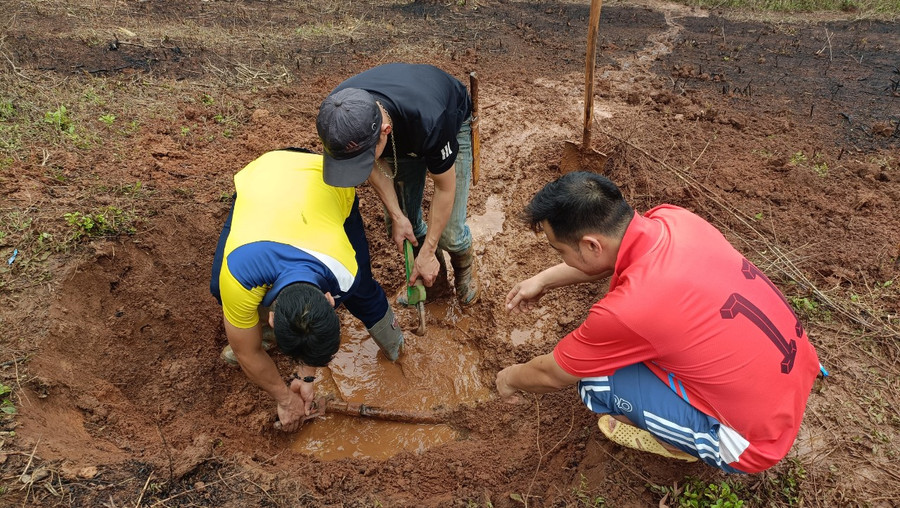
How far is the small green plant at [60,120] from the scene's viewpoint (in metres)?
3.84

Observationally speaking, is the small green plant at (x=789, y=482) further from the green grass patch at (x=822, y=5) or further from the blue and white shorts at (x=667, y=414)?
the green grass patch at (x=822, y=5)

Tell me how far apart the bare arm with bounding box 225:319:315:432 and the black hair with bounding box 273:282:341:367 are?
365mm

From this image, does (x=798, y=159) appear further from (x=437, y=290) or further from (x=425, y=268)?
(x=425, y=268)

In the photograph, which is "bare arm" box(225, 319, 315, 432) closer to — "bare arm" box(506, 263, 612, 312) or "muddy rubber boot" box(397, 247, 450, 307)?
"muddy rubber boot" box(397, 247, 450, 307)

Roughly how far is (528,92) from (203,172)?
3.55 metres

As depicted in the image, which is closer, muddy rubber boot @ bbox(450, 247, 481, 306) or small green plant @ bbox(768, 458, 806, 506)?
small green plant @ bbox(768, 458, 806, 506)

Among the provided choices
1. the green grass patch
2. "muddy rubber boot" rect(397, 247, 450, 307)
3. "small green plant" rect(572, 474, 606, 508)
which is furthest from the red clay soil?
the green grass patch

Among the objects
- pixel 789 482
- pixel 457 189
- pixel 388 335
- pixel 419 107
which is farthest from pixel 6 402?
pixel 789 482

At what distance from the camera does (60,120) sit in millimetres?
3887

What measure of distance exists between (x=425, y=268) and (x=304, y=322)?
1.08 m

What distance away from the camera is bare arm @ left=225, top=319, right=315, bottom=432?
2.16m

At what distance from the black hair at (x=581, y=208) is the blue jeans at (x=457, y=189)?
985 millimetres

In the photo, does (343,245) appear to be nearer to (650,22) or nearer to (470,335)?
(470,335)

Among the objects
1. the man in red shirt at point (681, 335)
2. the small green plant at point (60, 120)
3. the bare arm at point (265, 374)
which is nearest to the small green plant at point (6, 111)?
the small green plant at point (60, 120)
